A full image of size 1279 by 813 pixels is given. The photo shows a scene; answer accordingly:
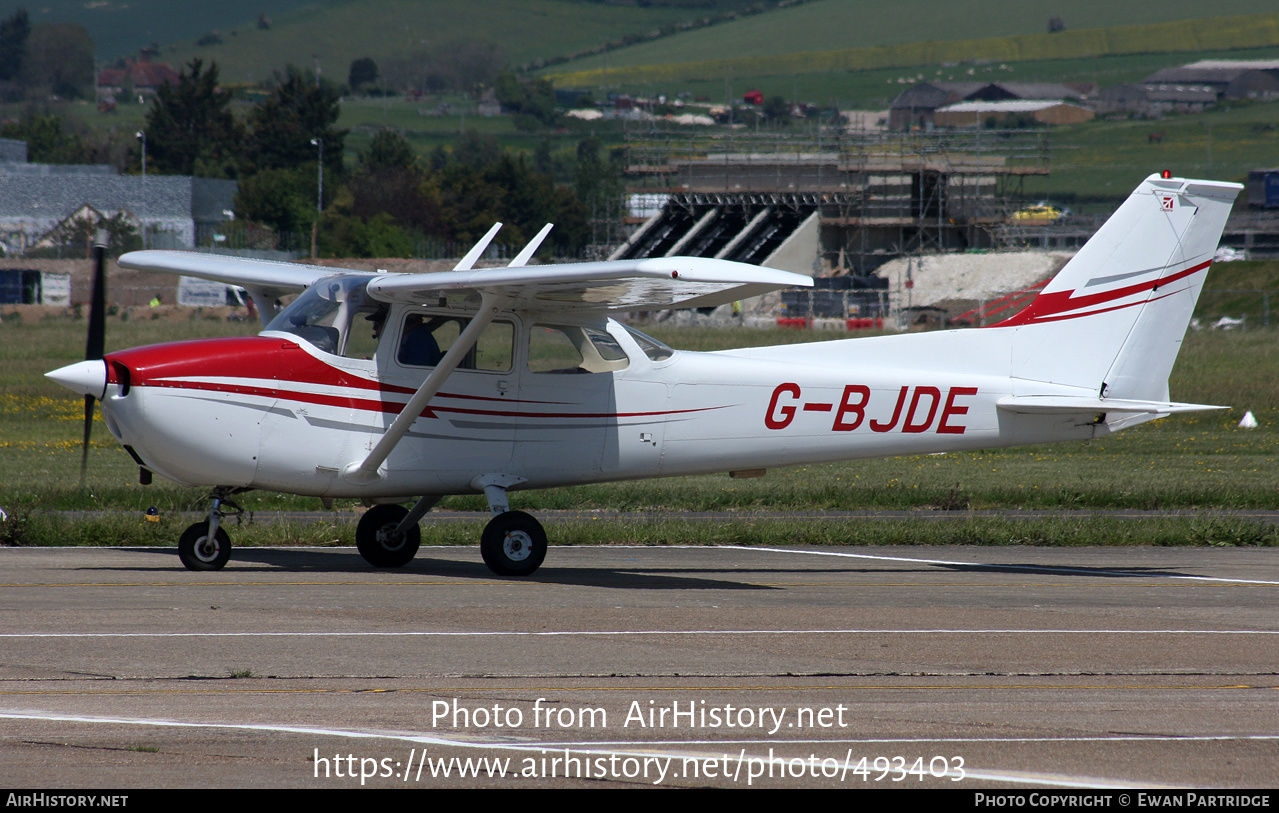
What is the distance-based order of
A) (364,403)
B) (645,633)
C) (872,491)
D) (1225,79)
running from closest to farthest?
(645,633) < (364,403) < (872,491) < (1225,79)

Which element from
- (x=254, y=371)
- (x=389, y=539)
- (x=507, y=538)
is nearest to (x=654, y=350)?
(x=507, y=538)

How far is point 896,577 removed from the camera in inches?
462

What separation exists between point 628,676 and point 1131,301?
7273 mm

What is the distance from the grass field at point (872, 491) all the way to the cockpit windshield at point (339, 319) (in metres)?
2.98

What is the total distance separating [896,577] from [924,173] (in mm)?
72829

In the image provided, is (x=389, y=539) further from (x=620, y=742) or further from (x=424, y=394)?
(x=620, y=742)

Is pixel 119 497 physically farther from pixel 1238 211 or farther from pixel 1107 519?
pixel 1238 211

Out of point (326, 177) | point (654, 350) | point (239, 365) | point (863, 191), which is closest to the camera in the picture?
point (239, 365)

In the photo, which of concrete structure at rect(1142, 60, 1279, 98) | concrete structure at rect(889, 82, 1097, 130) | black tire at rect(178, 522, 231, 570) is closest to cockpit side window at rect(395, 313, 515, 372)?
black tire at rect(178, 522, 231, 570)

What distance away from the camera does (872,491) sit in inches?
708

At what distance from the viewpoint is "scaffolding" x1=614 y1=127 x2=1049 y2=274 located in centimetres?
8156

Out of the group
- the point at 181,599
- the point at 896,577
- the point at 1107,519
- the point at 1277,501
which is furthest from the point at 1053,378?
the point at 181,599

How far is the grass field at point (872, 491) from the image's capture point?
14195 millimetres

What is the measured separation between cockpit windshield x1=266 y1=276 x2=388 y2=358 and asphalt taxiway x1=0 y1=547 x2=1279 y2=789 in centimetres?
188
